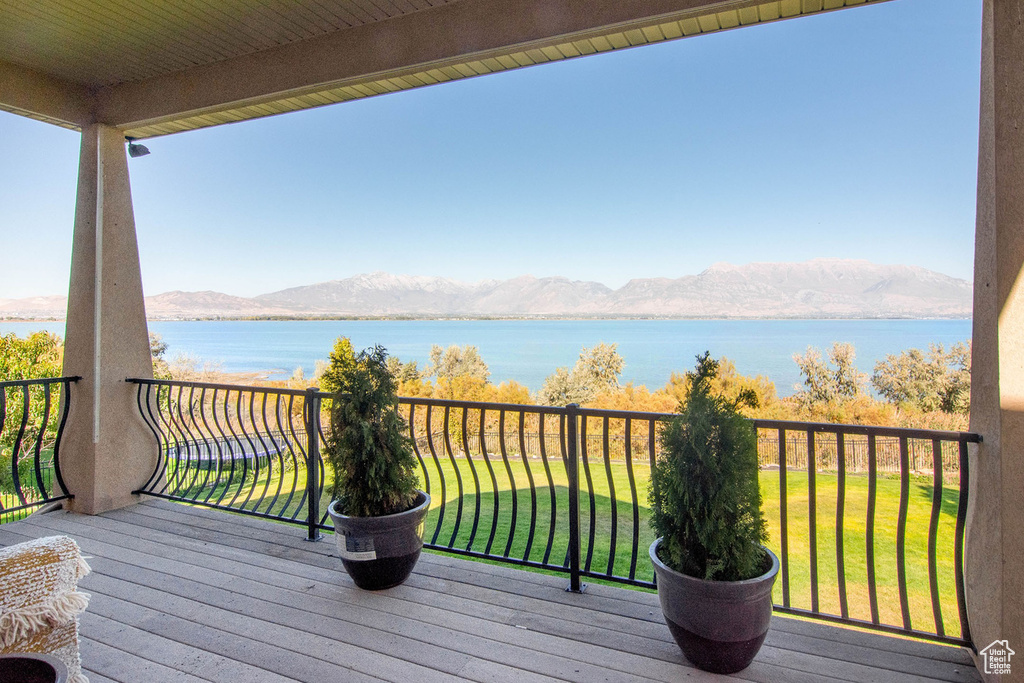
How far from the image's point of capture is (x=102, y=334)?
12.9 ft

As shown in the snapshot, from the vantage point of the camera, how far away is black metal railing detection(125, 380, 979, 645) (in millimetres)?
2324

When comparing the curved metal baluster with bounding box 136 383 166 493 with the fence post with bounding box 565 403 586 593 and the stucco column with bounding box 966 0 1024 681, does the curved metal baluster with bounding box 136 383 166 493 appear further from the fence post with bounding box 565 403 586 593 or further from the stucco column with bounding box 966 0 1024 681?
the stucco column with bounding box 966 0 1024 681

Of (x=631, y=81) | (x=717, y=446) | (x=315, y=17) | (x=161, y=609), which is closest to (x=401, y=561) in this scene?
(x=161, y=609)

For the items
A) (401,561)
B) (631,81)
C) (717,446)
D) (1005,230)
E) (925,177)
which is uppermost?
(631,81)

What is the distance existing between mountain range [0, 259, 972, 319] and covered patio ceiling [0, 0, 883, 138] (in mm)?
46880

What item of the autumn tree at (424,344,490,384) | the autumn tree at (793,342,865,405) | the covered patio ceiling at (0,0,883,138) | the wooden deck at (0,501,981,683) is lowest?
the autumn tree at (793,342,865,405)

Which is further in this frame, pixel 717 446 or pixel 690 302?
pixel 690 302

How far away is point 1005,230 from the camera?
1.85 meters

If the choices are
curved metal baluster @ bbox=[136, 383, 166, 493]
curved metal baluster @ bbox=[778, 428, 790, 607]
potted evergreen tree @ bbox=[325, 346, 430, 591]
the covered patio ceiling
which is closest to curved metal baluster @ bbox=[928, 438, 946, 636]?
curved metal baluster @ bbox=[778, 428, 790, 607]

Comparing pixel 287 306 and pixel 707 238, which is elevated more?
pixel 707 238

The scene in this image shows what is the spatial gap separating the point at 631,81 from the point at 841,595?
44.6m

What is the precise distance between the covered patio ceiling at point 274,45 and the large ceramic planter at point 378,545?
258cm

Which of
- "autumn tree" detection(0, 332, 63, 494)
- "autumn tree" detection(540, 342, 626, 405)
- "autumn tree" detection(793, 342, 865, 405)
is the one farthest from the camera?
"autumn tree" detection(793, 342, 865, 405)

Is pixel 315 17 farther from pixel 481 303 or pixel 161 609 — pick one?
pixel 481 303
